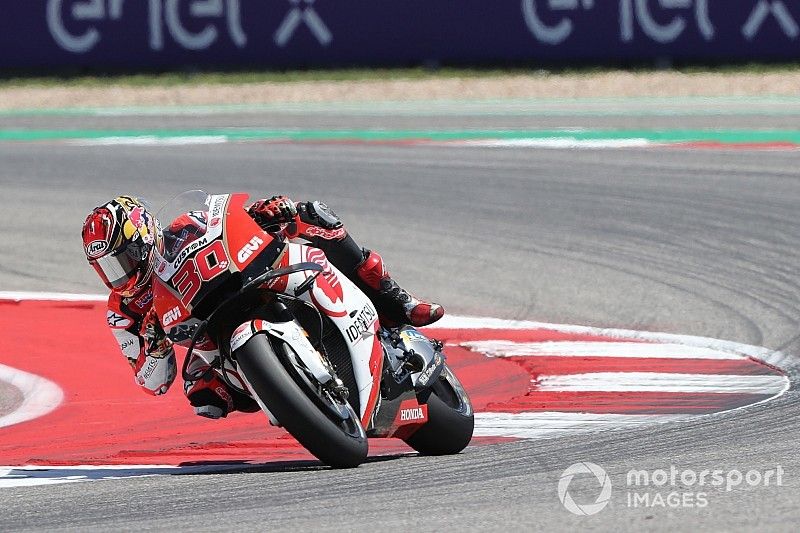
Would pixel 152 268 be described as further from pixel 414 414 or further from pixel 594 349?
pixel 594 349

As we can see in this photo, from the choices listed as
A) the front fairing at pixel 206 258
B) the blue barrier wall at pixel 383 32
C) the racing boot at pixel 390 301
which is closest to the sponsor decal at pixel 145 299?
the front fairing at pixel 206 258

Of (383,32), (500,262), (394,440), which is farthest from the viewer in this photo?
(383,32)

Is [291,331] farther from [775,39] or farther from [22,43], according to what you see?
[22,43]

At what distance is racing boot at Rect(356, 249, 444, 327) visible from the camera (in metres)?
6.13

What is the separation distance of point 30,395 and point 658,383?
11.0 feet

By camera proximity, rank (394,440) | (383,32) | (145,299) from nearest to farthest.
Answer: (145,299) < (394,440) < (383,32)

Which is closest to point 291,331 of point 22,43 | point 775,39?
point 775,39

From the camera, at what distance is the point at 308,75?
64.5ft

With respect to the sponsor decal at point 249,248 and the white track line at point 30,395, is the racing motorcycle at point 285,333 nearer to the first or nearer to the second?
the sponsor decal at point 249,248

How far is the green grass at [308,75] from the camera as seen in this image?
61.0ft

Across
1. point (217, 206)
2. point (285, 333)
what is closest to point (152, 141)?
point (217, 206)

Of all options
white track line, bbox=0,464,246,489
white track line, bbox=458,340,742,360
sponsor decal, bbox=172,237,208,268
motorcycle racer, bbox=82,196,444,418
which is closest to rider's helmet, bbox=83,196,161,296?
motorcycle racer, bbox=82,196,444,418

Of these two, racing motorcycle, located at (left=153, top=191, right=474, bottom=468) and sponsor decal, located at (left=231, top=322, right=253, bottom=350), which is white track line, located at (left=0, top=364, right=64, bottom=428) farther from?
sponsor decal, located at (left=231, top=322, right=253, bottom=350)

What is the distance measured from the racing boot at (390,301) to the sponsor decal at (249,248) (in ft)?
2.17
